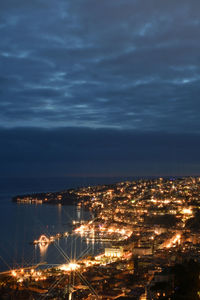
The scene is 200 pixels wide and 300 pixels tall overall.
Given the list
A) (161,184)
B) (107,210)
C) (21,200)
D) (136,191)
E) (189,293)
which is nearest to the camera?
(189,293)

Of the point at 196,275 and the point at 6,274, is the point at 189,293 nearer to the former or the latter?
the point at 196,275

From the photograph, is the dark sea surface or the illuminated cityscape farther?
the dark sea surface

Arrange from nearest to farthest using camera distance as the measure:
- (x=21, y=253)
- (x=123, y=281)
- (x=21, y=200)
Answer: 1. (x=123, y=281)
2. (x=21, y=253)
3. (x=21, y=200)

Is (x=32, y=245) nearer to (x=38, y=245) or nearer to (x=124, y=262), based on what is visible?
(x=38, y=245)

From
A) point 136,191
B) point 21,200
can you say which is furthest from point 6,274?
point 136,191

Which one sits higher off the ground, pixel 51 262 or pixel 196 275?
pixel 196 275

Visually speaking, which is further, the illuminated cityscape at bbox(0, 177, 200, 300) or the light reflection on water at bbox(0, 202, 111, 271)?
the light reflection on water at bbox(0, 202, 111, 271)

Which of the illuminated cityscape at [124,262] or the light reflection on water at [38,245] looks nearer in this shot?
the illuminated cityscape at [124,262]

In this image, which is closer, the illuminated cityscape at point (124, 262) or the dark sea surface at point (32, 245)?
the illuminated cityscape at point (124, 262)

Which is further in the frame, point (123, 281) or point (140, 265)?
point (140, 265)

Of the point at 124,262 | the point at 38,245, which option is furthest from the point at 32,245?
the point at 124,262

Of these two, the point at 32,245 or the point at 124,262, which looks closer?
the point at 124,262
